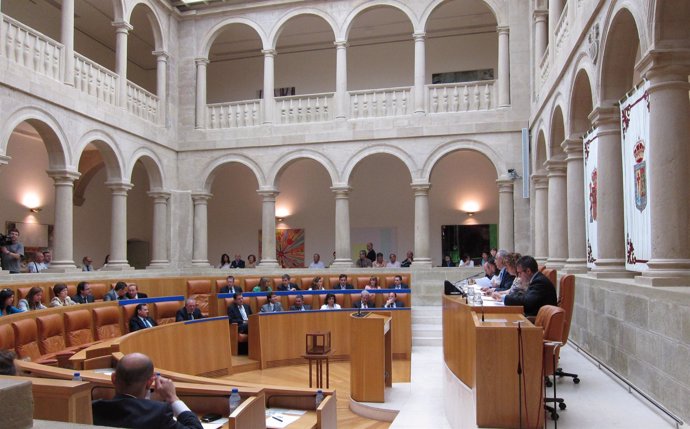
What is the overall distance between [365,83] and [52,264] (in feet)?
35.0

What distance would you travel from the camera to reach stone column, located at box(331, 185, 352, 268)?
15914 millimetres

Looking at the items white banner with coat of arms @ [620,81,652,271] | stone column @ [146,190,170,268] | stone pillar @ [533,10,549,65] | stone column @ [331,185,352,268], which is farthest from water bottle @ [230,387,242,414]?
stone column @ [146,190,170,268]

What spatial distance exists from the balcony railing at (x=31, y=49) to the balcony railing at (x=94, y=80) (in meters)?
0.59

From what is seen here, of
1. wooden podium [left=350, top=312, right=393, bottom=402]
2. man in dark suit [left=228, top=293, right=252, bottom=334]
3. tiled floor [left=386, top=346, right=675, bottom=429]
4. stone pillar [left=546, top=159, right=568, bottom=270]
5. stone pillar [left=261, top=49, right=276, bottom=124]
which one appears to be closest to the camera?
tiled floor [left=386, top=346, right=675, bottom=429]

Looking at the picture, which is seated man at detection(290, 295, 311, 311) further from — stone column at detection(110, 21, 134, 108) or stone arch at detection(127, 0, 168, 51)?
stone arch at detection(127, 0, 168, 51)

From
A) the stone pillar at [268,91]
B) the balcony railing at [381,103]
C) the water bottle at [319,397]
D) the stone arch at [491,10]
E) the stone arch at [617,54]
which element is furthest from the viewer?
the stone pillar at [268,91]

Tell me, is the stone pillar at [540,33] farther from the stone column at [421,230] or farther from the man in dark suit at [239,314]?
the man in dark suit at [239,314]

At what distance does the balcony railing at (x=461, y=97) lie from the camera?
50.2 feet

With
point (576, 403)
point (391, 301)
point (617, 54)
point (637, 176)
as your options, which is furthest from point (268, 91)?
point (576, 403)

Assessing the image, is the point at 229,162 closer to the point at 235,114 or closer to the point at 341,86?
the point at 235,114

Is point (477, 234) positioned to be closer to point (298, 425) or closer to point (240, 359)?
point (240, 359)

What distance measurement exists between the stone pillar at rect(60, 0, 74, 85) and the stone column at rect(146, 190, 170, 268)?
4458 millimetres

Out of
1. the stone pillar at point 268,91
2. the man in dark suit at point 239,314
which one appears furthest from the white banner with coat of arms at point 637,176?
the stone pillar at point 268,91

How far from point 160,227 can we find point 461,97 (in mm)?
8968
